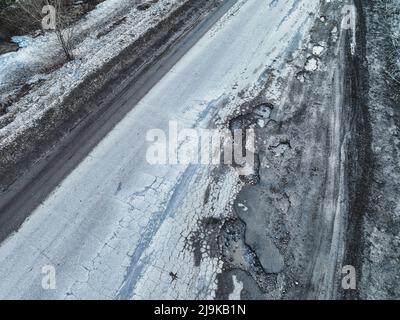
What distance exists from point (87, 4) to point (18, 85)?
3841mm

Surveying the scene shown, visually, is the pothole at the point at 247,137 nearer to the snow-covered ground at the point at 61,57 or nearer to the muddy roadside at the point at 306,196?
the muddy roadside at the point at 306,196

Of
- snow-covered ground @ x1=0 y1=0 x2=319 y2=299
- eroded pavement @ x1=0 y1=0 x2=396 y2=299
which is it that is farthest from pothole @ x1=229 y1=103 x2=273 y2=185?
snow-covered ground @ x1=0 y1=0 x2=319 y2=299

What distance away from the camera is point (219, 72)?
26.6 feet

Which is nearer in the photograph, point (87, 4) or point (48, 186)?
point (48, 186)

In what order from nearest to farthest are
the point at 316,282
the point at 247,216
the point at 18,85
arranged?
the point at 316,282 → the point at 247,216 → the point at 18,85

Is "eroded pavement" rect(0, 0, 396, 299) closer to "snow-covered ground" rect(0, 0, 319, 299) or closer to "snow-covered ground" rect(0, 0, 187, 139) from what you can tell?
"snow-covered ground" rect(0, 0, 319, 299)

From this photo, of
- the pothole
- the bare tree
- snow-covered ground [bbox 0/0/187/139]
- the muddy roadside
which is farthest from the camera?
the bare tree

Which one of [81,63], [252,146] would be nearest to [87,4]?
[81,63]

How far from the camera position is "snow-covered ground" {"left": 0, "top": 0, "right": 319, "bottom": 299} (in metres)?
4.91

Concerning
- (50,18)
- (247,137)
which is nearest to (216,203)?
(247,137)

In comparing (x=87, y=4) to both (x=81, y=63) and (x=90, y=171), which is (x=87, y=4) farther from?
(x=90, y=171)

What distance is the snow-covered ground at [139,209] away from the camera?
491 centimetres

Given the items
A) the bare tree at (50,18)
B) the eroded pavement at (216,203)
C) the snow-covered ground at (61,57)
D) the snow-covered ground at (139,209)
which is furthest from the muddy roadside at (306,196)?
the bare tree at (50,18)
